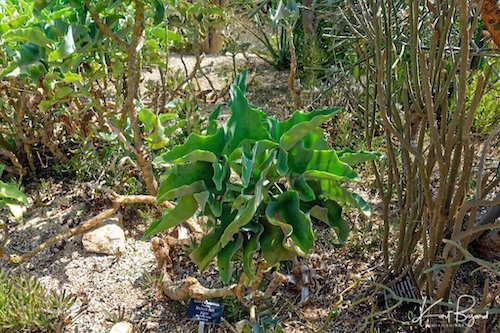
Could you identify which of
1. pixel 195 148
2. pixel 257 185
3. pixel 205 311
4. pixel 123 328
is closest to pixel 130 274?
pixel 123 328

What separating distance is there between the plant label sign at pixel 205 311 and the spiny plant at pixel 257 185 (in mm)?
230

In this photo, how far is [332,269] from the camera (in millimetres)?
1951

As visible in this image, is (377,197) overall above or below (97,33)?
below

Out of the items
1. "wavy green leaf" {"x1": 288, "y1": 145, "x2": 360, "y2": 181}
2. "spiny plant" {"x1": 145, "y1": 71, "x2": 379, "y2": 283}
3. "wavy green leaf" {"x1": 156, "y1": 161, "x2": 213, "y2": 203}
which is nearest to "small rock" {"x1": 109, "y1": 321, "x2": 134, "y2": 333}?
"spiny plant" {"x1": 145, "y1": 71, "x2": 379, "y2": 283}

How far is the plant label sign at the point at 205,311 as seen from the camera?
1600mm

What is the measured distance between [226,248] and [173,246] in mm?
624

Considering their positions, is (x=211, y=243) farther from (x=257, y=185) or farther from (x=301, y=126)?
(x=301, y=126)

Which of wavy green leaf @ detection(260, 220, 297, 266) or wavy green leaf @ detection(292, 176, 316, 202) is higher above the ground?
wavy green leaf @ detection(292, 176, 316, 202)

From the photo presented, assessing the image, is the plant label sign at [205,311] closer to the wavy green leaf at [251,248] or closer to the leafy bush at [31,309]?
the wavy green leaf at [251,248]

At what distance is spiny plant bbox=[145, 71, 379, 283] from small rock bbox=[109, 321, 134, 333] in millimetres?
409

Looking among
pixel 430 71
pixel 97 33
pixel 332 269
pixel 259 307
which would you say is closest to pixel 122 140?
pixel 97 33

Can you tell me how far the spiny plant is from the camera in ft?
4.54

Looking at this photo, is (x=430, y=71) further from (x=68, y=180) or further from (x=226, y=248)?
(x=68, y=180)

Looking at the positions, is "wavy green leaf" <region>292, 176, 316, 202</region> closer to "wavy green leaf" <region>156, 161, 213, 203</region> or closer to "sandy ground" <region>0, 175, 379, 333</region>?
"wavy green leaf" <region>156, 161, 213, 203</region>
